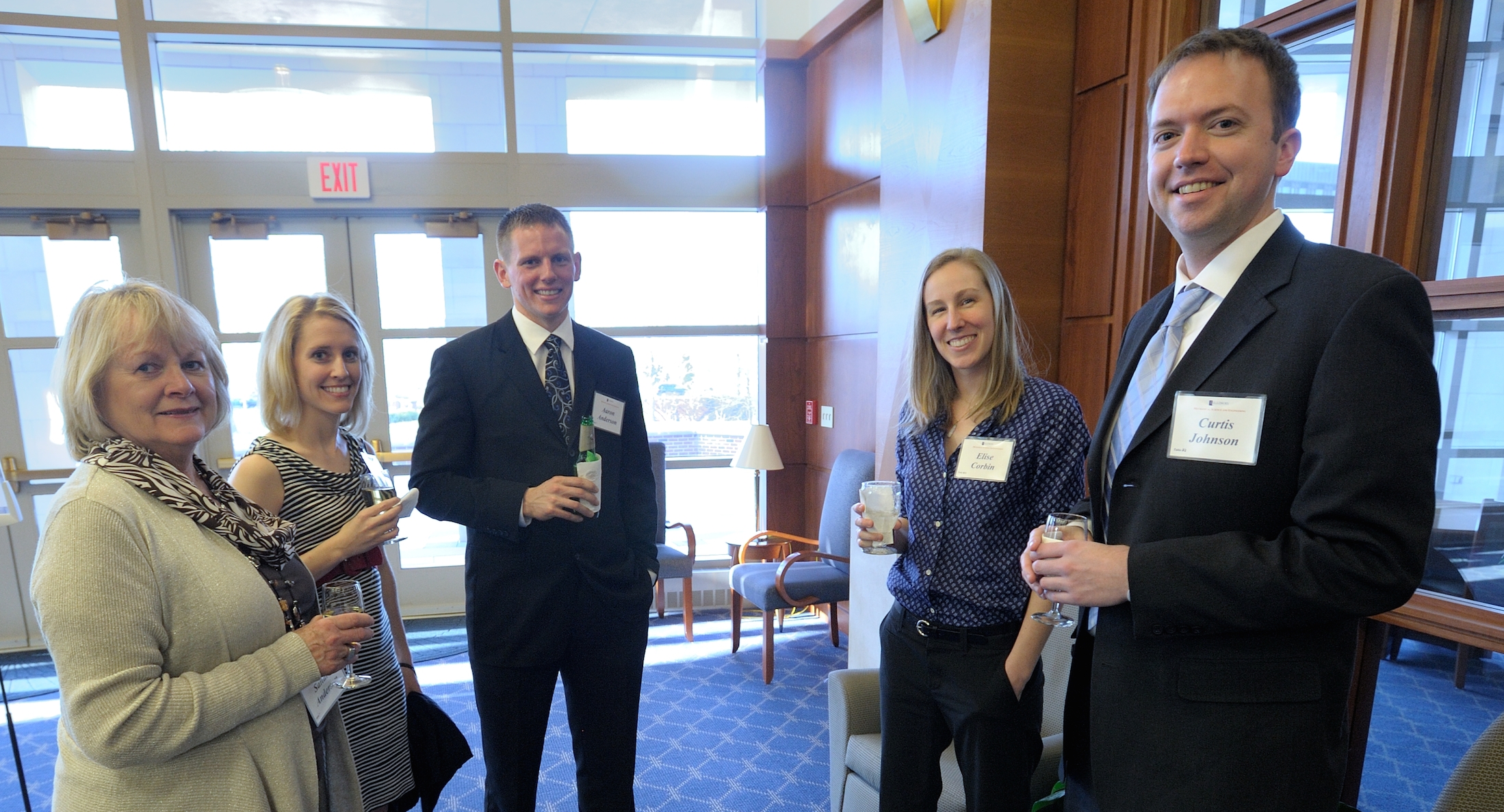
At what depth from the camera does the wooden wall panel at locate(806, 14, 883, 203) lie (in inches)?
157

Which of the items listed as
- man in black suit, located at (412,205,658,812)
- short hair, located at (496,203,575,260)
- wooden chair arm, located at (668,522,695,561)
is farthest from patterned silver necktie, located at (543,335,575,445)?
wooden chair arm, located at (668,522,695,561)

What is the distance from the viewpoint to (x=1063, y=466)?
4.98 feet

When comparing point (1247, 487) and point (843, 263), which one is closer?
point (1247, 487)

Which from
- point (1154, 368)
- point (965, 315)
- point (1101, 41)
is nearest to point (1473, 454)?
point (1154, 368)

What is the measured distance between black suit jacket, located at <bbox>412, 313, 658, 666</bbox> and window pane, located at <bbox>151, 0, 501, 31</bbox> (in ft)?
12.3

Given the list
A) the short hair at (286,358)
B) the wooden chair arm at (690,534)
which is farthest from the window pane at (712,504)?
the short hair at (286,358)

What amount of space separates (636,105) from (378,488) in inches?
158

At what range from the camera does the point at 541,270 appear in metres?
1.84

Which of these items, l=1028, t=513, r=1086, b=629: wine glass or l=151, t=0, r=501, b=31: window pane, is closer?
l=1028, t=513, r=1086, b=629: wine glass

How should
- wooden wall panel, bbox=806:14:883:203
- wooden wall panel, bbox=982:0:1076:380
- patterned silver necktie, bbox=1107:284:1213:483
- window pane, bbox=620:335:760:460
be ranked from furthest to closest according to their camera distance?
1. window pane, bbox=620:335:760:460
2. wooden wall panel, bbox=806:14:883:203
3. wooden wall panel, bbox=982:0:1076:380
4. patterned silver necktie, bbox=1107:284:1213:483

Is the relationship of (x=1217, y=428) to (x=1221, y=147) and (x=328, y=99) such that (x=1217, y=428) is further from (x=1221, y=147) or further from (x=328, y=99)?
(x=328, y=99)

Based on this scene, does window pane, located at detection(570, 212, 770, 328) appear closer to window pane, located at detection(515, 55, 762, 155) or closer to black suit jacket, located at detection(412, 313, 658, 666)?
window pane, located at detection(515, 55, 762, 155)

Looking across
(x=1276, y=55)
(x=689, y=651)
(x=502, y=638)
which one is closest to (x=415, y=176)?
(x=689, y=651)

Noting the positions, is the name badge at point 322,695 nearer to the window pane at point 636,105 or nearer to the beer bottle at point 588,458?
the beer bottle at point 588,458
